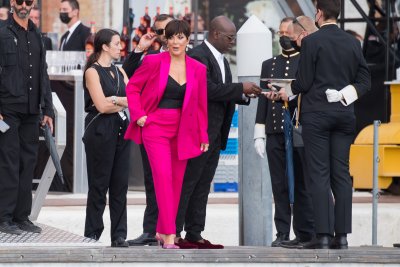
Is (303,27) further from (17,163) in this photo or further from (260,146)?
(17,163)

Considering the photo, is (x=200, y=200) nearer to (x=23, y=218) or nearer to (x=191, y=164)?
(x=191, y=164)

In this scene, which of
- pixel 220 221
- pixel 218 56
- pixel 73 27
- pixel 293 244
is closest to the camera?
pixel 218 56

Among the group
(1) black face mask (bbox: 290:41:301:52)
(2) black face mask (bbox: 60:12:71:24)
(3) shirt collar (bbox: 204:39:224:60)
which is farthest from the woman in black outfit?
(2) black face mask (bbox: 60:12:71:24)

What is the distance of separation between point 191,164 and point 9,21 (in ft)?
5.50

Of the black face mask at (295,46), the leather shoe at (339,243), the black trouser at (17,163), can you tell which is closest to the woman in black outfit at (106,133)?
the black trouser at (17,163)

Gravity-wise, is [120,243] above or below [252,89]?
below

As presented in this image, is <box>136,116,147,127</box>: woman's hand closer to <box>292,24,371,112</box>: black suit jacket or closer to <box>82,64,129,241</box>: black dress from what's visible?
<box>82,64,129,241</box>: black dress

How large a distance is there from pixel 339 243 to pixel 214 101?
4.71 ft

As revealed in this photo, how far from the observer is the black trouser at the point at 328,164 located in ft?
37.9

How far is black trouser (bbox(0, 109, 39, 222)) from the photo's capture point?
472 inches

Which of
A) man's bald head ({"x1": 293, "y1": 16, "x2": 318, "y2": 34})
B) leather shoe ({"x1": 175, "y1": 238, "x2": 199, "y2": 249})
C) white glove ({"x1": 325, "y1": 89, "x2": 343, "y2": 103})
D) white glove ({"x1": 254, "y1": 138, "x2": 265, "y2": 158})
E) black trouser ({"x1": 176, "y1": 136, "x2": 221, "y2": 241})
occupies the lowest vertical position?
leather shoe ({"x1": 175, "y1": 238, "x2": 199, "y2": 249})

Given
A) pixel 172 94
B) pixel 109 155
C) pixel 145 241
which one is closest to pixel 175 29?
pixel 172 94

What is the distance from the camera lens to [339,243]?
38.0 feet

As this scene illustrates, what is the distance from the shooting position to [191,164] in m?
12.0
